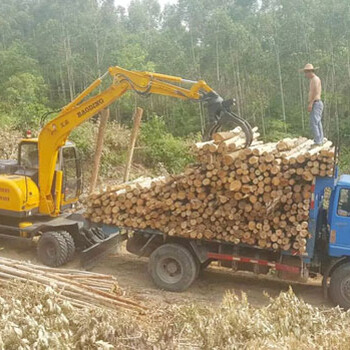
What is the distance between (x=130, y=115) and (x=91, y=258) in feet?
67.0

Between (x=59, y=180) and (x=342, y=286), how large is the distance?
240 inches

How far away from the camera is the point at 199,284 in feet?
32.6

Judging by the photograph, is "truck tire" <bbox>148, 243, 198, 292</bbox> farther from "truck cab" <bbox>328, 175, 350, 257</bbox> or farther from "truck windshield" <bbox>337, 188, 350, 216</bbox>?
"truck windshield" <bbox>337, 188, 350, 216</bbox>

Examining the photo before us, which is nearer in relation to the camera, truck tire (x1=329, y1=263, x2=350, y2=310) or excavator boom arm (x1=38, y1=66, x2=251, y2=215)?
truck tire (x1=329, y1=263, x2=350, y2=310)

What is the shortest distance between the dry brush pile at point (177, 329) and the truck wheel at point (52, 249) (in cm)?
425

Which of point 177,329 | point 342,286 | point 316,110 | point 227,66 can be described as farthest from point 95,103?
point 227,66

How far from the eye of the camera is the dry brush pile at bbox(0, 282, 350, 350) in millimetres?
5027

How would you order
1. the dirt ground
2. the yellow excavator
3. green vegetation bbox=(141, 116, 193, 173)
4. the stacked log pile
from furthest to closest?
green vegetation bbox=(141, 116, 193, 173)
the yellow excavator
the dirt ground
the stacked log pile

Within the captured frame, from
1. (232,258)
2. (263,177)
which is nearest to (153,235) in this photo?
(232,258)

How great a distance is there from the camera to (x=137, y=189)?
380 inches

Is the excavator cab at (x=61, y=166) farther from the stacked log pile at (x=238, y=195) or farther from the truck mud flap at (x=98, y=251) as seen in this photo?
the stacked log pile at (x=238, y=195)

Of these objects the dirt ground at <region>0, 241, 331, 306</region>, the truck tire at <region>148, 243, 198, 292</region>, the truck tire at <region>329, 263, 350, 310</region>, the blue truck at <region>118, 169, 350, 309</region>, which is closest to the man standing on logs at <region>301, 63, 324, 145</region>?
the blue truck at <region>118, 169, 350, 309</region>

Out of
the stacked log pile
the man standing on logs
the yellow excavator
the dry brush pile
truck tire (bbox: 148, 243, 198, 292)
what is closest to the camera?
the dry brush pile

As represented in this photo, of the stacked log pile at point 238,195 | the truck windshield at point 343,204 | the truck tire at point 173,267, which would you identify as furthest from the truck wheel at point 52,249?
Answer: the truck windshield at point 343,204
